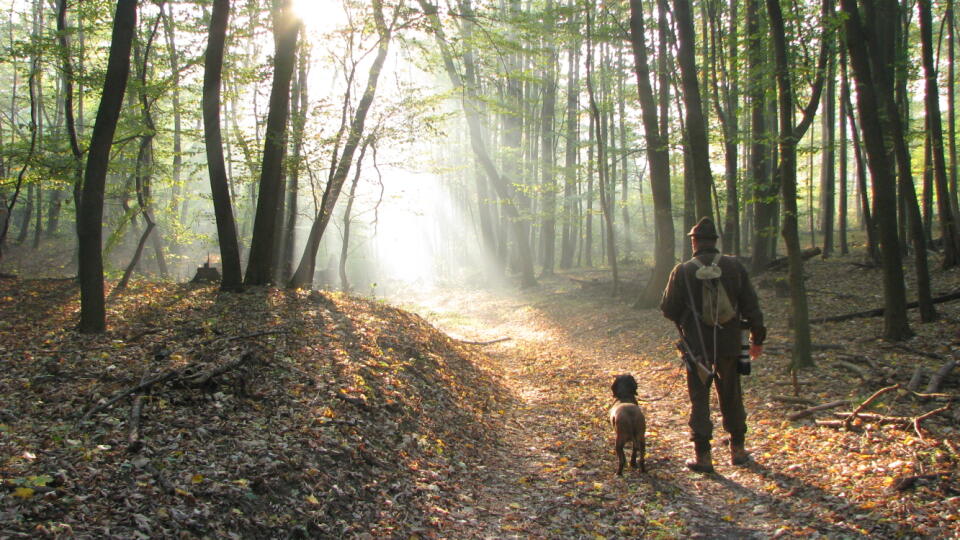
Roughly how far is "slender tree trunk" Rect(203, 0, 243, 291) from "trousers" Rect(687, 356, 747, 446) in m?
7.95

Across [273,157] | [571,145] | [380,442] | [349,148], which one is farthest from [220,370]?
[571,145]

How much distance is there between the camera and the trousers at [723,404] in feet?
17.3

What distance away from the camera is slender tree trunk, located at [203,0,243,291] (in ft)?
31.9

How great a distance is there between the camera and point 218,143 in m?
10.0

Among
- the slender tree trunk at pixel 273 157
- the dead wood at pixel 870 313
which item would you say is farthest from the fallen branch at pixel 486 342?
the dead wood at pixel 870 313

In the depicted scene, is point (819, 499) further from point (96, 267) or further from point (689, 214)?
point (689, 214)

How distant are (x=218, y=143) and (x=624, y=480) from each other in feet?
28.6

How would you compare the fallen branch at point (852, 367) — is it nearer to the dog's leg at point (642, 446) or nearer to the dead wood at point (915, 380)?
the dead wood at point (915, 380)

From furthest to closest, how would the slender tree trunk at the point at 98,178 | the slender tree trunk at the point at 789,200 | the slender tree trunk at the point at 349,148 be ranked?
the slender tree trunk at the point at 349,148
the slender tree trunk at the point at 789,200
the slender tree trunk at the point at 98,178

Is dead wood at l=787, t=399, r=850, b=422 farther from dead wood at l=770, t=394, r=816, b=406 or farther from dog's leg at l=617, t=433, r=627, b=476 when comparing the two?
dog's leg at l=617, t=433, r=627, b=476

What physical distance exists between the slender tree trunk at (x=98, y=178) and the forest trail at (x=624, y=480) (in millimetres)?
5228

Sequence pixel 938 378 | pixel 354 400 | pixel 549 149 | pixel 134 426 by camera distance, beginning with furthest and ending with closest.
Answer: pixel 549 149 → pixel 938 378 → pixel 354 400 → pixel 134 426

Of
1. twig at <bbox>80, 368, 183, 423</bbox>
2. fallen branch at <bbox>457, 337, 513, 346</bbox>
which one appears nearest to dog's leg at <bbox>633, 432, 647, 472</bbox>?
twig at <bbox>80, 368, 183, 423</bbox>

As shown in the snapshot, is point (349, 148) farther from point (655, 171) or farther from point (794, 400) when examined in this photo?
point (794, 400)
